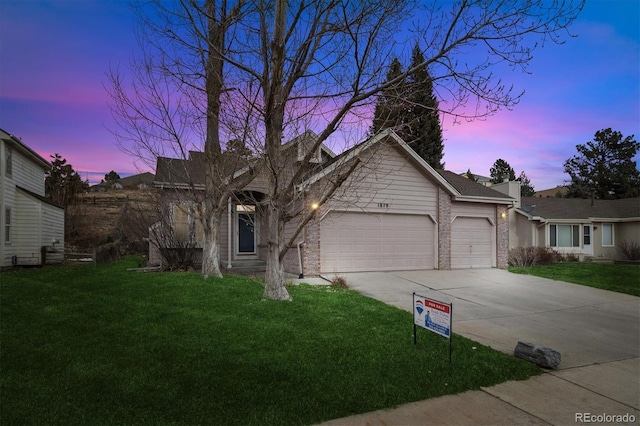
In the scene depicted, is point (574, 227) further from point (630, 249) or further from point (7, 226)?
point (7, 226)

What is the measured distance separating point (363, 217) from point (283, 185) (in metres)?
6.41

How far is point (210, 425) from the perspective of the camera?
3.42m

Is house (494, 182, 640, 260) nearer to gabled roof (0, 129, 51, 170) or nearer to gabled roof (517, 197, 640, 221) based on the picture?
gabled roof (517, 197, 640, 221)

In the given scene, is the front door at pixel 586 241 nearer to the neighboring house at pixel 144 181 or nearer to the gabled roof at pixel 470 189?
the gabled roof at pixel 470 189

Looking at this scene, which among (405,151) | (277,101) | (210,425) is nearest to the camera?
(210,425)

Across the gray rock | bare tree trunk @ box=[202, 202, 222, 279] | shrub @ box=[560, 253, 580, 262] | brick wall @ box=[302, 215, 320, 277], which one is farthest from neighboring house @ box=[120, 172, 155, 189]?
shrub @ box=[560, 253, 580, 262]

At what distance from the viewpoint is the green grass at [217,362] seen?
3.73 m

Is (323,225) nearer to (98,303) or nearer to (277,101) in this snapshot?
(277,101)

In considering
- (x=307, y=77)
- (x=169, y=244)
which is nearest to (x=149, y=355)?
(x=307, y=77)

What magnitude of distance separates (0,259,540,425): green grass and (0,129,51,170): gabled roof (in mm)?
10970

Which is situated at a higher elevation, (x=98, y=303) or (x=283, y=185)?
(x=283, y=185)

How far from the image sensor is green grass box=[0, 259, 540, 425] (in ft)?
12.3

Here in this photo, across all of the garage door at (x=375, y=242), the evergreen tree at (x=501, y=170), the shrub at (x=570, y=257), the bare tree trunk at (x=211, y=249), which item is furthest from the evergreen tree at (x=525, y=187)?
the bare tree trunk at (x=211, y=249)

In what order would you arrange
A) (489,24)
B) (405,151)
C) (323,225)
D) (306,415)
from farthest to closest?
(405,151), (323,225), (489,24), (306,415)
